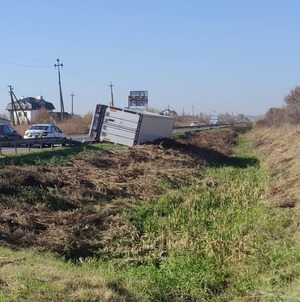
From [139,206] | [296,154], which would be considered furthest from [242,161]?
[139,206]

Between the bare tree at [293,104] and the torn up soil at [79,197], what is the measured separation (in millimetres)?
44233

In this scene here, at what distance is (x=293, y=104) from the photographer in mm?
69438

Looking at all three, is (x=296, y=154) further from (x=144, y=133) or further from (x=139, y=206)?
(x=139, y=206)

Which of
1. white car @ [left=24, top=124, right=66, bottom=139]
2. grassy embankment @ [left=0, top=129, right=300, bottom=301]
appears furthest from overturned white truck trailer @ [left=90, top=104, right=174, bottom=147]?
grassy embankment @ [left=0, top=129, right=300, bottom=301]

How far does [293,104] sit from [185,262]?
62.6m

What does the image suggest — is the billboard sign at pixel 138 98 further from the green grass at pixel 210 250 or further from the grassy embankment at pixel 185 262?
the grassy embankment at pixel 185 262

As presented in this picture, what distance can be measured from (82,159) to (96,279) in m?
15.5

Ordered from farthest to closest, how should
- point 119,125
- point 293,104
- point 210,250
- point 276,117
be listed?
1. point 276,117
2. point 293,104
3. point 119,125
4. point 210,250

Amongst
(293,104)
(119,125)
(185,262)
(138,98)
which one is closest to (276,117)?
(293,104)

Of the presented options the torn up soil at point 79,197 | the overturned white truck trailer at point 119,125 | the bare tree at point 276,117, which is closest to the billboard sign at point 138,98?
the bare tree at point 276,117

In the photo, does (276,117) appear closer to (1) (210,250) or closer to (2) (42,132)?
(2) (42,132)

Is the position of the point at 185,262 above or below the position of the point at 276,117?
above

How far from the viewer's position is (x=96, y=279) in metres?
7.55

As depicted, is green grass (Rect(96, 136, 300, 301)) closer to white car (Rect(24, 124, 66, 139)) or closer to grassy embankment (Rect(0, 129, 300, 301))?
grassy embankment (Rect(0, 129, 300, 301))
